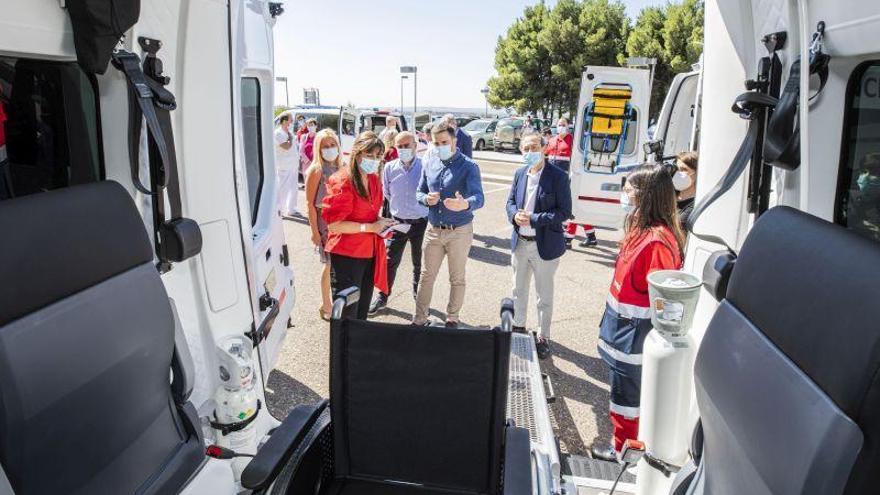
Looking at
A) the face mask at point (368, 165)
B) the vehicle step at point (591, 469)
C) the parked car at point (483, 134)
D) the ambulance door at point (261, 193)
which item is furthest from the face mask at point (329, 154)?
the parked car at point (483, 134)

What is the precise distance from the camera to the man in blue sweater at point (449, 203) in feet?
15.4

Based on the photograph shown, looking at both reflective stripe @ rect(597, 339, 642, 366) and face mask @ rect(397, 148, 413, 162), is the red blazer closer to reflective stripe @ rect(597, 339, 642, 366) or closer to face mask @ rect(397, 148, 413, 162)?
face mask @ rect(397, 148, 413, 162)

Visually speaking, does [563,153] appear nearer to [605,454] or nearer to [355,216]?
[355,216]

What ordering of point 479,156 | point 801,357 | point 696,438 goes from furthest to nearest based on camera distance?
point 479,156, point 696,438, point 801,357

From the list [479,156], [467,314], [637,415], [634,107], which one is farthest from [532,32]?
[637,415]

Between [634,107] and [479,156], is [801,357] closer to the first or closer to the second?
[634,107]

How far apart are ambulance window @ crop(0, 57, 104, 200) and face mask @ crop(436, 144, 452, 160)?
2.87 meters

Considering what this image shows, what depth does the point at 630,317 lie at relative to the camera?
3.07 metres

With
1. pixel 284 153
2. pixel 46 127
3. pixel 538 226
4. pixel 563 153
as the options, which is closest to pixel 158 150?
pixel 46 127

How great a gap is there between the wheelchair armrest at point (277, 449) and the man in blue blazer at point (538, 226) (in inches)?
101

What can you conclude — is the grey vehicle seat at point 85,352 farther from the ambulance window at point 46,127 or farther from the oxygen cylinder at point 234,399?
the oxygen cylinder at point 234,399

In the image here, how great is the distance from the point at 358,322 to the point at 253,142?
6.31 ft

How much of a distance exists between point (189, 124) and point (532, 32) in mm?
33405

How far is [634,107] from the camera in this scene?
25.3 ft
